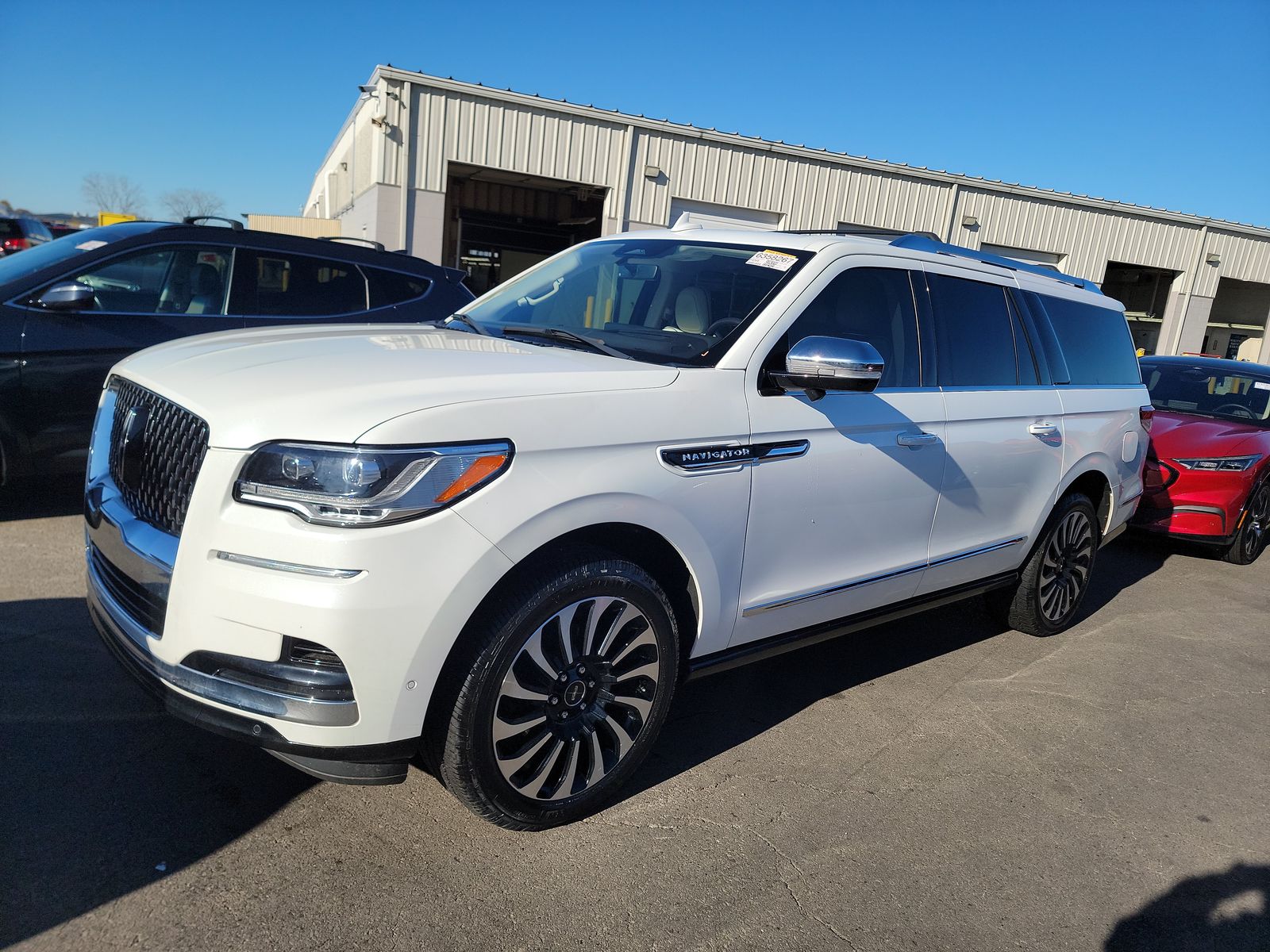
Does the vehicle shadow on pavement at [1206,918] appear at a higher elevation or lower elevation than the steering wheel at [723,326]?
lower

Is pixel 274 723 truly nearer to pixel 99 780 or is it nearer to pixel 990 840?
pixel 99 780

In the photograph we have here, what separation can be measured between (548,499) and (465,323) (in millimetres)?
1591

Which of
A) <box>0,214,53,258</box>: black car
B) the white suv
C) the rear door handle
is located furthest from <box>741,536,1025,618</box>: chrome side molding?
<box>0,214,53,258</box>: black car

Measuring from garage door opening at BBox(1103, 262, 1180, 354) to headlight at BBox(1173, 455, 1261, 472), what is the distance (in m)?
19.4

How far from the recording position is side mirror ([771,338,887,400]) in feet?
9.81

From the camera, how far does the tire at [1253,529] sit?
7.30 metres

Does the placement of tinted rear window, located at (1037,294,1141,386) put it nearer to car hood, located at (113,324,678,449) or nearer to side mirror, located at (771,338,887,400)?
side mirror, located at (771,338,887,400)

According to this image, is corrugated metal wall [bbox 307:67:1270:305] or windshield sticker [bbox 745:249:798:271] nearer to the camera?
windshield sticker [bbox 745:249:798:271]

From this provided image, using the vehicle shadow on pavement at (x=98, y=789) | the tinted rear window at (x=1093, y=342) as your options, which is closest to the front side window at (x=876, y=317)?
the tinted rear window at (x=1093, y=342)

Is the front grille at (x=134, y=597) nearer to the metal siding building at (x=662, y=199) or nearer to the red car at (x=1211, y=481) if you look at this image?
the red car at (x=1211, y=481)

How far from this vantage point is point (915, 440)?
12.1 ft

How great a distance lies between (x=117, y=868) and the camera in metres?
2.41

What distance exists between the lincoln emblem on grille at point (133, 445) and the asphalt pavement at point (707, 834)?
940mm

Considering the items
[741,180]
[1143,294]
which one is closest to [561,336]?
[741,180]
